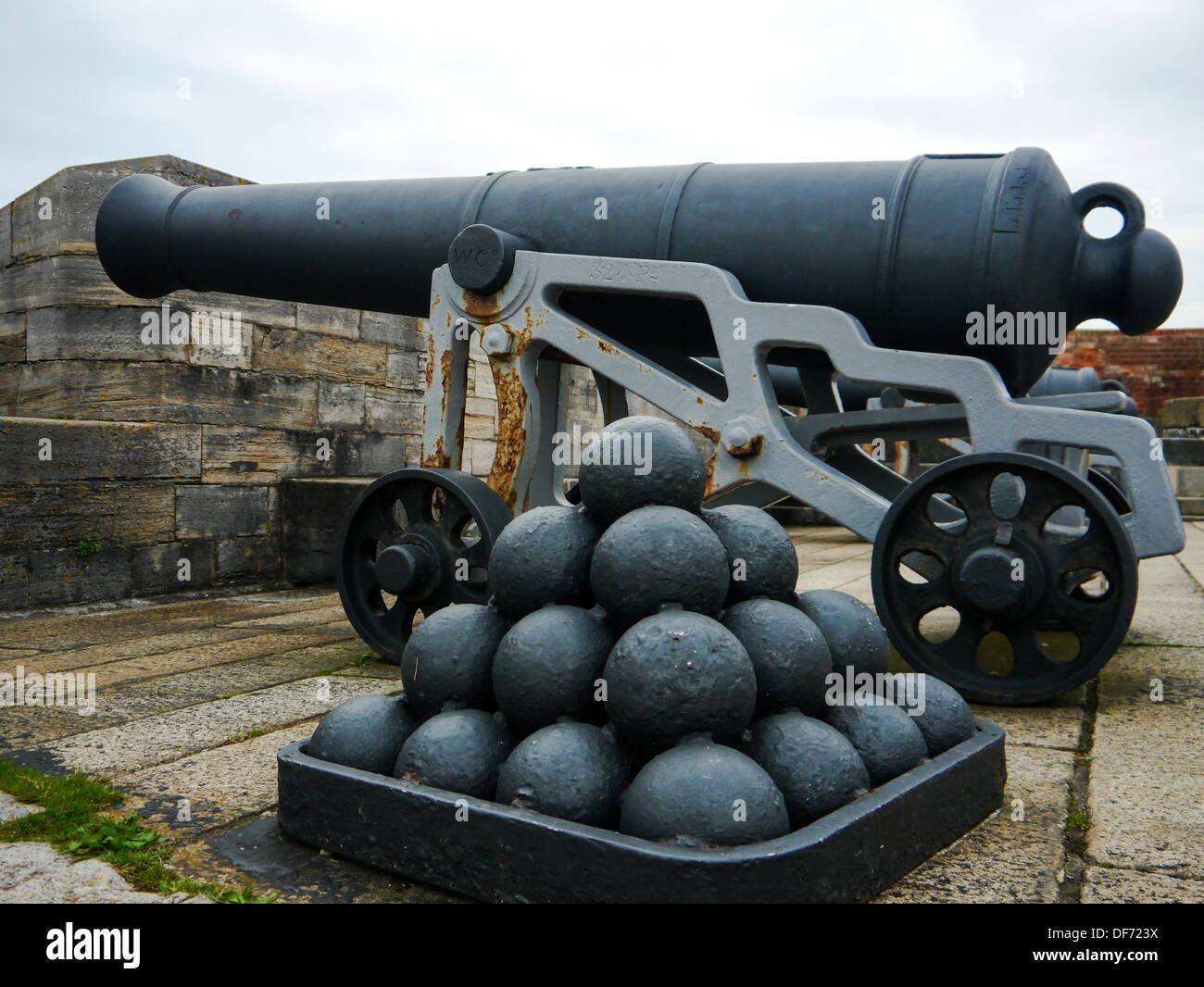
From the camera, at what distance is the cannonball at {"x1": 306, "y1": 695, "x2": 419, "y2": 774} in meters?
1.78

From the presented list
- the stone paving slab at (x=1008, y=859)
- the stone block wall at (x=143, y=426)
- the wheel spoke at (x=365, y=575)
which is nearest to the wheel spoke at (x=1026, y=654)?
the stone paving slab at (x=1008, y=859)

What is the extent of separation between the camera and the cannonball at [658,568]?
1.67 m

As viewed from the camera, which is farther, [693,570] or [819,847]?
[693,570]

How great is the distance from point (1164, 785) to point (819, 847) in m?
1.04

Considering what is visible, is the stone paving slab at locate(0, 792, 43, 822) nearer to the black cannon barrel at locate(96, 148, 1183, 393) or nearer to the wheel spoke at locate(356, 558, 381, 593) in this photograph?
the wheel spoke at locate(356, 558, 381, 593)

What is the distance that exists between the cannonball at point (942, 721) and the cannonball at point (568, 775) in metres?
0.62

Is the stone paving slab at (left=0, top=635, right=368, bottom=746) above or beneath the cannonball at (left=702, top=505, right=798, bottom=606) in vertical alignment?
beneath

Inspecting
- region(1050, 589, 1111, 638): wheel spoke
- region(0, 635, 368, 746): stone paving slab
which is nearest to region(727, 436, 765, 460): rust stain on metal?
region(1050, 589, 1111, 638): wheel spoke

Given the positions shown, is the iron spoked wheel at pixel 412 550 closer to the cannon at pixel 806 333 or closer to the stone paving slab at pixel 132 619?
the cannon at pixel 806 333

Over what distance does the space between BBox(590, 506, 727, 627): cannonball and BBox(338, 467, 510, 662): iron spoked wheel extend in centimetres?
130

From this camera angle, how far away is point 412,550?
308cm
